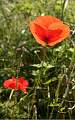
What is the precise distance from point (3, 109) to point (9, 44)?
582mm

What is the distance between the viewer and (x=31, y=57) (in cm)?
226

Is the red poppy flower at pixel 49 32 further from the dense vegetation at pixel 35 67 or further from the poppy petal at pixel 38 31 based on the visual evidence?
the dense vegetation at pixel 35 67

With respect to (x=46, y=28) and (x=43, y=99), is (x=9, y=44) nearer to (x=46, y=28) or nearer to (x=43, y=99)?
(x=43, y=99)

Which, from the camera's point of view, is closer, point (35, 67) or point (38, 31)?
point (38, 31)

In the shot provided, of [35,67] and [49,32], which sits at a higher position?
[49,32]

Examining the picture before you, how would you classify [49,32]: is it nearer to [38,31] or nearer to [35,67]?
[38,31]

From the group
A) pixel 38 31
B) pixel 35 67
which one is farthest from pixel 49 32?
pixel 35 67

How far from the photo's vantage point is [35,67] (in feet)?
7.15

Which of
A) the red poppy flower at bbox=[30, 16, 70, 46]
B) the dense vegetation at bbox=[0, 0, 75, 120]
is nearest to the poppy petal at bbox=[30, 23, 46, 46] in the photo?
the red poppy flower at bbox=[30, 16, 70, 46]

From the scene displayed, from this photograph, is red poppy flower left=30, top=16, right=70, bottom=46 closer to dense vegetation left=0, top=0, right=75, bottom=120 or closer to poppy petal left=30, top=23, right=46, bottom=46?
poppy petal left=30, top=23, right=46, bottom=46

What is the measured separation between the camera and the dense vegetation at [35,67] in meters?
1.87

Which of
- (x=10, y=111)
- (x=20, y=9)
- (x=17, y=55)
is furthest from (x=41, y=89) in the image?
(x=20, y=9)

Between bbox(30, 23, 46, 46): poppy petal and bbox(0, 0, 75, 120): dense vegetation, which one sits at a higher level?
bbox(30, 23, 46, 46): poppy petal

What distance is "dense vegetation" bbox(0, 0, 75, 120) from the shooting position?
1873mm
